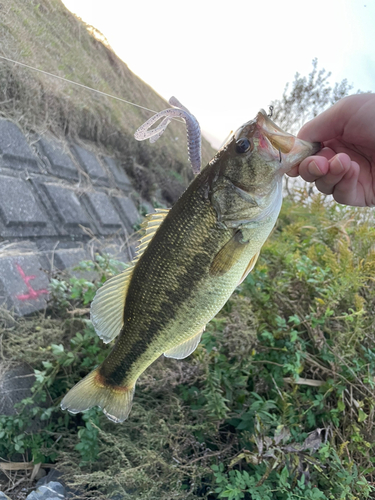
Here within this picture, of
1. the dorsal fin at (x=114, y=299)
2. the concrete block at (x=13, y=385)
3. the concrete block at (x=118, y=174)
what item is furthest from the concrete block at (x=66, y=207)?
the dorsal fin at (x=114, y=299)

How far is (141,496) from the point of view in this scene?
1789 mm

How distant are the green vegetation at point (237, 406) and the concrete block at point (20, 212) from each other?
71cm

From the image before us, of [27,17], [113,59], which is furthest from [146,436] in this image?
[113,59]

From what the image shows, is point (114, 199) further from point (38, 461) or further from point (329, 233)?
point (38, 461)

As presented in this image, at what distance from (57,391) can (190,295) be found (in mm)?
1701

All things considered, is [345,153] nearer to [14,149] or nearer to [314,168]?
[314,168]

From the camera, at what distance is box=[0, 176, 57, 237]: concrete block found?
9.49 feet

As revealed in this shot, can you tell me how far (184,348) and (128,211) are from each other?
3356 mm

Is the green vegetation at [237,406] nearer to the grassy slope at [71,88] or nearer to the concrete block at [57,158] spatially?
the concrete block at [57,158]

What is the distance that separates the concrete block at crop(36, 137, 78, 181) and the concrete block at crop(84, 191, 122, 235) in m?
0.32

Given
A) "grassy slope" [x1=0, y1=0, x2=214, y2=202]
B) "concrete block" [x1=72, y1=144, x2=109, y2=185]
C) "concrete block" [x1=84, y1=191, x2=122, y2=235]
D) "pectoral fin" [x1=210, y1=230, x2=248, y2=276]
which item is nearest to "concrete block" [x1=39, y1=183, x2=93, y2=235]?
"concrete block" [x1=84, y1=191, x2=122, y2=235]

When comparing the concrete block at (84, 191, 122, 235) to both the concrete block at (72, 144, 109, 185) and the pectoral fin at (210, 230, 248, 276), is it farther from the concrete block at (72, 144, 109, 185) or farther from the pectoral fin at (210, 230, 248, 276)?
the pectoral fin at (210, 230, 248, 276)

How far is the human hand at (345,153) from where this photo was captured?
149cm

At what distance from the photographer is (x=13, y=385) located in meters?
2.41
